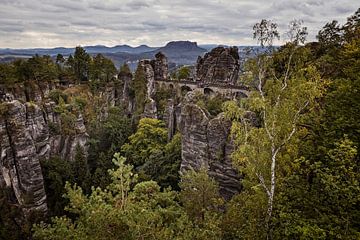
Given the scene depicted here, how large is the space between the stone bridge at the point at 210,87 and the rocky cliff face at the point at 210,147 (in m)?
15.9

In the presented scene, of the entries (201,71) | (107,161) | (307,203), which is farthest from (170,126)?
(307,203)

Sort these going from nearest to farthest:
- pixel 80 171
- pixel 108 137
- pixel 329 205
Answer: pixel 329 205 → pixel 80 171 → pixel 108 137

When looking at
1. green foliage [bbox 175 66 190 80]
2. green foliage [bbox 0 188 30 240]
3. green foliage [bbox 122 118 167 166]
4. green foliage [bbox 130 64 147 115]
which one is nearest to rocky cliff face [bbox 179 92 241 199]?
green foliage [bbox 122 118 167 166]

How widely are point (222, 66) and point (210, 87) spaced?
4.39m

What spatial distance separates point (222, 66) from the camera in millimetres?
51750

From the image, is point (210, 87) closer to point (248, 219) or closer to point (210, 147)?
point (210, 147)

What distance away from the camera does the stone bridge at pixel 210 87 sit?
152ft

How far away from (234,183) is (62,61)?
4500 cm

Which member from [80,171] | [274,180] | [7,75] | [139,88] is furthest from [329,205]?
[7,75]

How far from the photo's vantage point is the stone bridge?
1822 inches

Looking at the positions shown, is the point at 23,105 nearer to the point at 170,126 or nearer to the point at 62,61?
the point at 170,126

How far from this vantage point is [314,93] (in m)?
15.1

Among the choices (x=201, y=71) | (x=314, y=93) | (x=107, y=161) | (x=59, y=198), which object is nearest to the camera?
(x=314, y=93)

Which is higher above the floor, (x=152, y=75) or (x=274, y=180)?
(x=152, y=75)
